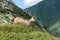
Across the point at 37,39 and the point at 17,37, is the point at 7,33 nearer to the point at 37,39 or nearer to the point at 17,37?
the point at 17,37

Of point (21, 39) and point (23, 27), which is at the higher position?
point (23, 27)

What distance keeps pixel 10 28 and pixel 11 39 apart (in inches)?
98.4

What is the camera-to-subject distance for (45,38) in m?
17.0

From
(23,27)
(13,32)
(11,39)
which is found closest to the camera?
(11,39)

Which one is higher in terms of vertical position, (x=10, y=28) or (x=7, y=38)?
(x=10, y=28)

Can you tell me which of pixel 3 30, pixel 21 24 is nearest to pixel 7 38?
pixel 3 30

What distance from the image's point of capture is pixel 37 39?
16.8m

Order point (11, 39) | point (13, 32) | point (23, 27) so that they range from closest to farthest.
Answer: point (11, 39), point (13, 32), point (23, 27)

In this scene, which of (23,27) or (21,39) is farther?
(23,27)

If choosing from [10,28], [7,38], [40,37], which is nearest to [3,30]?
[10,28]

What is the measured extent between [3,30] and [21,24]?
7.08 ft

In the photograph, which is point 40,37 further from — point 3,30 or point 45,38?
point 3,30

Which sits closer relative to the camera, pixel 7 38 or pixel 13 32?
pixel 7 38

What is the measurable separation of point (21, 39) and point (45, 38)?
6.02 ft
